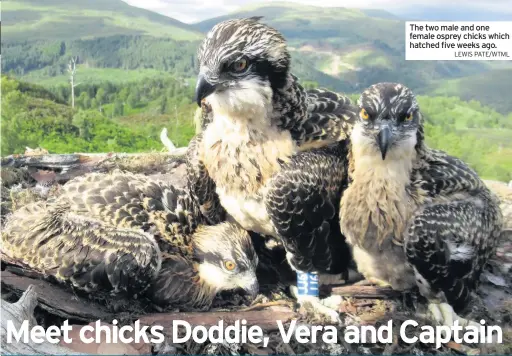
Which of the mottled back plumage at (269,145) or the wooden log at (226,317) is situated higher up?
→ the mottled back plumage at (269,145)

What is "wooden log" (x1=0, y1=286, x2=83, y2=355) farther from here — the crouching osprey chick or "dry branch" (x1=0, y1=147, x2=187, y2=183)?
"dry branch" (x1=0, y1=147, x2=187, y2=183)

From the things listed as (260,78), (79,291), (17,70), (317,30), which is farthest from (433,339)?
(17,70)

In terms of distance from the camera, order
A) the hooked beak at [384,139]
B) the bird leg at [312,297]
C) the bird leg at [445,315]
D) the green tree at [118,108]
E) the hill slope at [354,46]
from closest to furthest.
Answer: the hooked beak at [384,139], the bird leg at [445,315], the bird leg at [312,297], the hill slope at [354,46], the green tree at [118,108]

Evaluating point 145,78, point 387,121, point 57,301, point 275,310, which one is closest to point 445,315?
point 275,310

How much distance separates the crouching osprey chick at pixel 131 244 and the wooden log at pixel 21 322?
0.35 meters

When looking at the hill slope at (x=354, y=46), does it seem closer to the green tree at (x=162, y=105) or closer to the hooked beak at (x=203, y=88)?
the hooked beak at (x=203, y=88)

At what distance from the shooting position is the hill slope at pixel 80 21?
8578 mm

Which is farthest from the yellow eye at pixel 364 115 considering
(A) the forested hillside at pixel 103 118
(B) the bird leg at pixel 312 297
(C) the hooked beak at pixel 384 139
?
(A) the forested hillside at pixel 103 118

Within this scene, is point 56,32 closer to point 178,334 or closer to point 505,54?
point 178,334

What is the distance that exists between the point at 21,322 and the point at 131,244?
3.64 feet

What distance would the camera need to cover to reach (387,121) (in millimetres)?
4258

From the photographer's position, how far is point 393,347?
463cm

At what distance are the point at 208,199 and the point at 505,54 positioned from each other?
3689 millimetres

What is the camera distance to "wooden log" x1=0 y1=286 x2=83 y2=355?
12.9 feet
